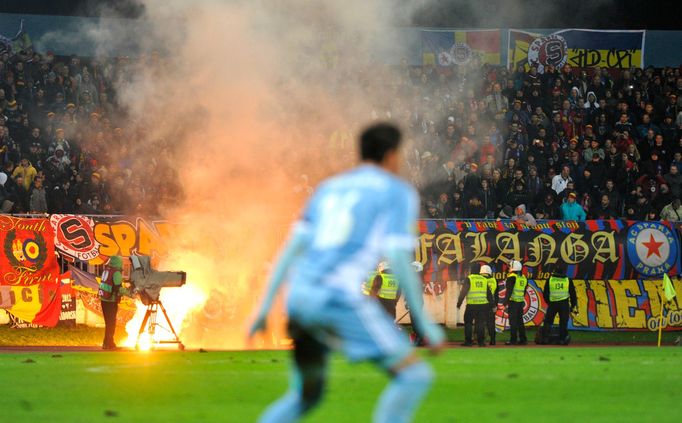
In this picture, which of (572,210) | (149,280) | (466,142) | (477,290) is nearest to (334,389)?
(149,280)

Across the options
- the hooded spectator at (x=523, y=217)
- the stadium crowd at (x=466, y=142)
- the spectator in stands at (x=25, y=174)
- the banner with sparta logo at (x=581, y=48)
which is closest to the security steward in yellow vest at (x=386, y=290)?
the stadium crowd at (x=466, y=142)

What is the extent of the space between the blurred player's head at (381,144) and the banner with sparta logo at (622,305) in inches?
713

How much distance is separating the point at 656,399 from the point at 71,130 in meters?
16.9

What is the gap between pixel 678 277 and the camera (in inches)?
924

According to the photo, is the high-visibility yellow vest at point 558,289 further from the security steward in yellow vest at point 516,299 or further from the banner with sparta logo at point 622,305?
the banner with sparta logo at point 622,305

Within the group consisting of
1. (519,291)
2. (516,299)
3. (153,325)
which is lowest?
(153,325)

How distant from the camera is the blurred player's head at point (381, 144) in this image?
210 inches

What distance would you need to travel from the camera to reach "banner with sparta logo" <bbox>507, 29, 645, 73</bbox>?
29311mm

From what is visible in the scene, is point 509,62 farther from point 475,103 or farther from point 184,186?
point 184,186

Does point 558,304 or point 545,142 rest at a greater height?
point 545,142

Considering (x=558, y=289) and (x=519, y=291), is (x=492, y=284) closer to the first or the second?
(x=519, y=291)

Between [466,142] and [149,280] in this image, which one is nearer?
[149,280]

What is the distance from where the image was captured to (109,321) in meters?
18.5

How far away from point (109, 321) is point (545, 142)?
Result: 475 inches
